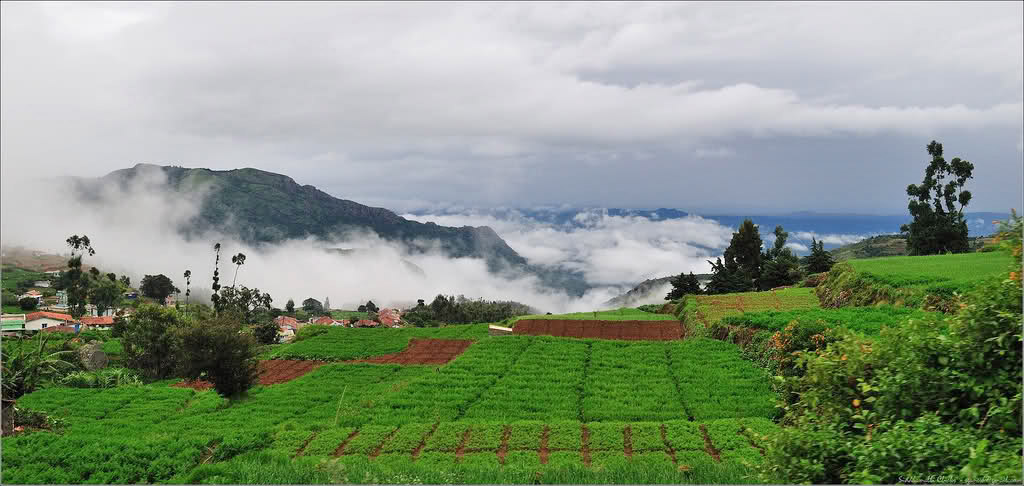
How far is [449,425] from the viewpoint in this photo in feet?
52.4

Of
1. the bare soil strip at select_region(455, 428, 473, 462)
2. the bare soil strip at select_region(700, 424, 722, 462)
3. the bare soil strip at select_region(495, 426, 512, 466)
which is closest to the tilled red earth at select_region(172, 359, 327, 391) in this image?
the bare soil strip at select_region(455, 428, 473, 462)

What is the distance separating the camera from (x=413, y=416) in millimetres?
17891

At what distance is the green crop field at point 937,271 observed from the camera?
22.2m

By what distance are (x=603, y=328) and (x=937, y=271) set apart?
51.9 ft

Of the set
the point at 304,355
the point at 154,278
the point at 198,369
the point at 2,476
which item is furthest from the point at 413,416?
the point at 154,278

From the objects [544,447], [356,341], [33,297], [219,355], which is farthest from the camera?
[33,297]

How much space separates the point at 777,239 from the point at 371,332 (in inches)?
Answer: 1561

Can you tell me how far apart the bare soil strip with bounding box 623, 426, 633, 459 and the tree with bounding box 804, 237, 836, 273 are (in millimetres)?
42599

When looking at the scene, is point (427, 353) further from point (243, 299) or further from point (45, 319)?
point (45, 319)

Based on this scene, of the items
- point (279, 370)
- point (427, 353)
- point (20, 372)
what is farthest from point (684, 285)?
point (20, 372)

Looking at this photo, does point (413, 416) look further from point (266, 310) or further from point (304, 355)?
point (266, 310)

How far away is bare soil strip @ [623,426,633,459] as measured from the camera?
538 inches

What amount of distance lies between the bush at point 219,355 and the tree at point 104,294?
83.8m

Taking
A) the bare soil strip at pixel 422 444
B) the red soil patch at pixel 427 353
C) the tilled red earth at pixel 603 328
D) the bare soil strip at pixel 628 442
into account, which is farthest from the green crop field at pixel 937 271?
the red soil patch at pixel 427 353
